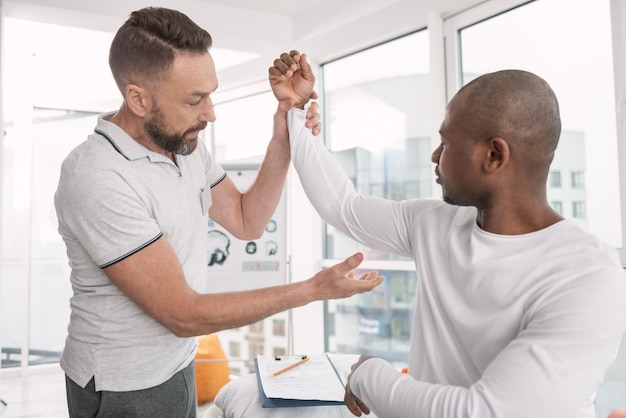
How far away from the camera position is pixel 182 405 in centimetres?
152

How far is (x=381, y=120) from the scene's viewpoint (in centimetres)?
440

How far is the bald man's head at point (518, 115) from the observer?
1.00 metres

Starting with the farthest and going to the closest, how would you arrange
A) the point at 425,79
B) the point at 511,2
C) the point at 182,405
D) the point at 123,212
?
the point at 425,79 < the point at 511,2 < the point at 182,405 < the point at 123,212

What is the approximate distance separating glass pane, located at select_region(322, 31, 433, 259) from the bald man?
9.45ft

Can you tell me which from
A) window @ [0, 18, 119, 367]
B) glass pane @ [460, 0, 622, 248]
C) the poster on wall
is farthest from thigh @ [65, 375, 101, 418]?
window @ [0, 18, 119, 367]

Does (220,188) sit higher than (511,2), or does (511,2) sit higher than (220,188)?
(511,2)

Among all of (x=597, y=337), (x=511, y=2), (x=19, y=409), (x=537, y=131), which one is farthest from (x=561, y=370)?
(x=19, y=409)

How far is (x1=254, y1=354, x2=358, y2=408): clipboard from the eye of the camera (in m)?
1.62

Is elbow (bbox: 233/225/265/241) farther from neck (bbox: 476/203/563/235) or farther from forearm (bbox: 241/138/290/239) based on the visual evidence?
neck (bbox: 476/203/563/235)

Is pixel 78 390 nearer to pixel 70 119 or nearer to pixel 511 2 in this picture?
pixel 511 2

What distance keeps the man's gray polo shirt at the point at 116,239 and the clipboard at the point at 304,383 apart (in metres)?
0.28

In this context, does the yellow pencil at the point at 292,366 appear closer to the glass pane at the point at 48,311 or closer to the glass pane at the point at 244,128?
the glass pane at the point at 244,128

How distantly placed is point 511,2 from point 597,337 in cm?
289

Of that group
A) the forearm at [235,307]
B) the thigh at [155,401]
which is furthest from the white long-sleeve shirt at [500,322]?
the thigh at [155,401]
